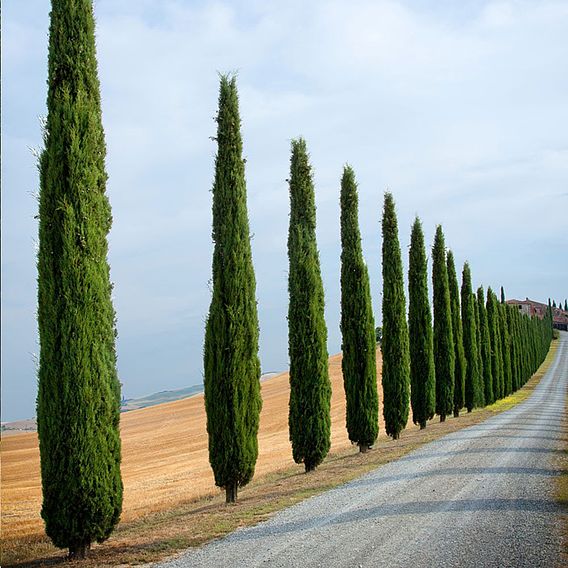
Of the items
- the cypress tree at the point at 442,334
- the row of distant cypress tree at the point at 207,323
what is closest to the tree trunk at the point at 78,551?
the row of distant cypress tree at the point at 207,323

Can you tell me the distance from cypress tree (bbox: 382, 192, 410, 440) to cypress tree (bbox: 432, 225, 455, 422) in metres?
6.72

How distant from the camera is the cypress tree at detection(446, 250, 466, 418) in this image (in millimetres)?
34219

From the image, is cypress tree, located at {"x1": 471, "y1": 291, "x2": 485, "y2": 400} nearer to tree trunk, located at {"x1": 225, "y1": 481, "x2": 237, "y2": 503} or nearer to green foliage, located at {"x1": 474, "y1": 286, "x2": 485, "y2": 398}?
green foliage, located at {"x1": 474, "y1": 286, "x2": 485, "y2": 398}

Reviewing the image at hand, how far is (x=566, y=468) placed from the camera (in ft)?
43.6

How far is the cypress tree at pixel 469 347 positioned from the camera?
1438 inches

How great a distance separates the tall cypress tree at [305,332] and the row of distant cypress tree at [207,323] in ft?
0.11

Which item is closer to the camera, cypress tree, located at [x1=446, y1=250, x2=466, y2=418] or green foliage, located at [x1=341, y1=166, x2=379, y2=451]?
green foliage, located at [x1=341, y1=166, x2=379, y2=451]

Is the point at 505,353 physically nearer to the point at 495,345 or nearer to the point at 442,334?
the point at 495,345

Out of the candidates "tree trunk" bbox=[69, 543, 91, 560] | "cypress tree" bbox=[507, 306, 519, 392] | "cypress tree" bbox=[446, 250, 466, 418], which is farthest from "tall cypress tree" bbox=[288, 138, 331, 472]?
"cypress tree" bbox=[507, 306, 519, 392]

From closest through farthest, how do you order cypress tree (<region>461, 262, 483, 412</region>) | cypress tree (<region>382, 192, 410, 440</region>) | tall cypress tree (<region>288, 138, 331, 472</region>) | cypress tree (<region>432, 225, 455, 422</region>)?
tall cypress tree (<region>288, 138, 331, 472</region>) < cypress tree (<region>382, 192, 410, 440</region>) < cypress tree (<region>432, 225, 455, 422</region>) < cypress tree (<region>461, 262, 483, 412</region>)

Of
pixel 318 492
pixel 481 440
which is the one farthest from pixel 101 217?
pixel 481 440

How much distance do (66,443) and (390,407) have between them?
680 inches

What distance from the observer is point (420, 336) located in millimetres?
28531

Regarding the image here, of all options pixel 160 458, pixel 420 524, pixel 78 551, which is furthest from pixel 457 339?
pixel 78 551
